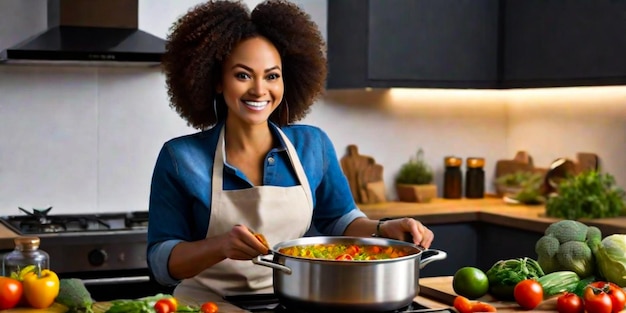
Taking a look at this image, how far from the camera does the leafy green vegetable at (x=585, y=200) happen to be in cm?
421

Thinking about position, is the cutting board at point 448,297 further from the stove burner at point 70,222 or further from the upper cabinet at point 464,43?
the upper cabinet at point 464,43

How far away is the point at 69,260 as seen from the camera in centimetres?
384

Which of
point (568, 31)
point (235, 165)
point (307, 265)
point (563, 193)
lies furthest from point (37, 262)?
point (568, 31)

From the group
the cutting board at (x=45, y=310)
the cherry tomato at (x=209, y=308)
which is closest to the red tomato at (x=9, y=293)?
the cutting board at (x=45, y=310)

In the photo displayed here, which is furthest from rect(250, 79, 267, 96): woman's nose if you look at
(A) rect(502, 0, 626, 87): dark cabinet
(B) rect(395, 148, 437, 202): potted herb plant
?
(B) rect(395, 148, 437, 202): potted herb plant

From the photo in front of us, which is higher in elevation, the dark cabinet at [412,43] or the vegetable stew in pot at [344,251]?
the dark cabinet at [412,43]

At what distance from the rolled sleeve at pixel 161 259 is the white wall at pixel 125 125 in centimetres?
198

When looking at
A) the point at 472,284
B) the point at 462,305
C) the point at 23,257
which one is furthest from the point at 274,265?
the point at 23,257

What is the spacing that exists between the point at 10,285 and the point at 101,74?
88.7 inches

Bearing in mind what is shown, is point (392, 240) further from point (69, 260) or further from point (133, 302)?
point (69, 260)

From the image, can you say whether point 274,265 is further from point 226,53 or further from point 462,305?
point 226,53

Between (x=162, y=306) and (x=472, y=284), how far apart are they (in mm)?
803

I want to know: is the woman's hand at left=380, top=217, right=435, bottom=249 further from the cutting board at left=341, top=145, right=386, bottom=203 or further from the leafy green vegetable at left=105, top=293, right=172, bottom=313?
the cutting board at left=341, top=145, right=386, bottom=203

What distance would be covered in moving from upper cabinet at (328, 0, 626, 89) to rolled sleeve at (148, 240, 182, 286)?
229 centimetres
